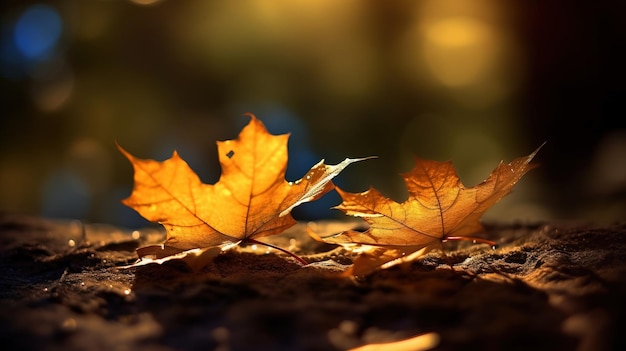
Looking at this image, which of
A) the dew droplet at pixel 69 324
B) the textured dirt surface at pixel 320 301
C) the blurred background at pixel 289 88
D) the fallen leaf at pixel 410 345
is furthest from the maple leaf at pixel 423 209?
the blurred background at pixel 289 88

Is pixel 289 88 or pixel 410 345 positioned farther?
pixel 289 88

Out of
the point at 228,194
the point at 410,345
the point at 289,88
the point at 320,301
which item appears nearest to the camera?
the point at 410,345

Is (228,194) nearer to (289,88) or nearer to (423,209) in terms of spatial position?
(423,209)

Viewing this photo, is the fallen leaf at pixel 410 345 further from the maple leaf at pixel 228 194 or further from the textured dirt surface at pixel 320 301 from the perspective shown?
the maple leaf at pixel 228 194

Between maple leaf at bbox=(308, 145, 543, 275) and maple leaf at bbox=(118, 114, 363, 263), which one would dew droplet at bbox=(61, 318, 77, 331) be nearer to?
maple leaf at bbox=(118, 114, 363, 263)

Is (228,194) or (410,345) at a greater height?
(228,194)

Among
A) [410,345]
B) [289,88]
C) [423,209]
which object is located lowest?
[410,345]

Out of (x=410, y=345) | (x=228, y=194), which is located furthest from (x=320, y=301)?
(x=228, y=194)
